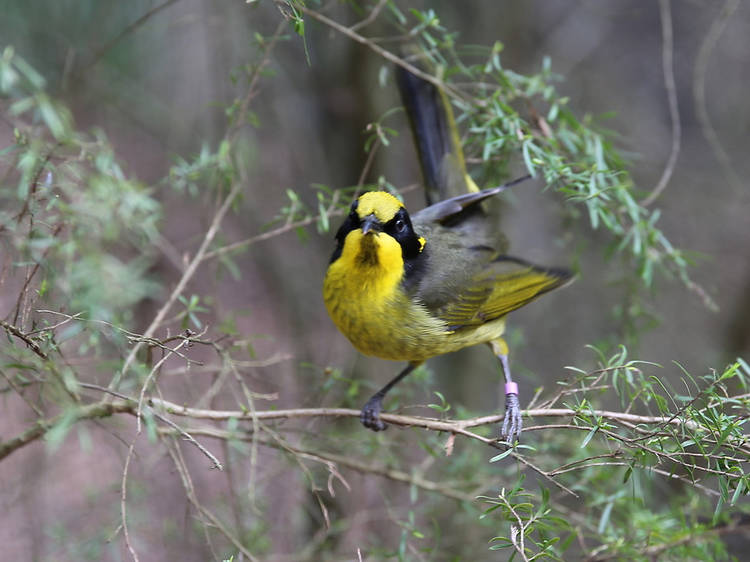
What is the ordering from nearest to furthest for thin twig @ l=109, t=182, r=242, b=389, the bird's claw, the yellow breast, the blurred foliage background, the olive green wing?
the blurred foliage background, thin twig @ l=109, t=182, r=242, b=389, the bird's claw, the yellow breast, the olive green wing

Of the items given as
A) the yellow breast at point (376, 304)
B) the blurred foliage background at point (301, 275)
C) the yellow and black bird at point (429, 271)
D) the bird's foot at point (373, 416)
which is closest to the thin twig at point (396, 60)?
the blurred foliage background at point (301, 275)

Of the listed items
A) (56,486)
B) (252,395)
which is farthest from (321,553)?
(56,486)

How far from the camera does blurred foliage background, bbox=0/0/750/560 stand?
70.1 inches

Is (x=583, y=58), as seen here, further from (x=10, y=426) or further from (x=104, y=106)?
(x=10, y=426)

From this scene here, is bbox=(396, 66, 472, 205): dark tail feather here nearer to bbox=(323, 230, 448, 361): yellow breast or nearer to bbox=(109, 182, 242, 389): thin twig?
bbox=(323, 230, 448, 361): yellow breast

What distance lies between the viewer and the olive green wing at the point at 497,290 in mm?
2617

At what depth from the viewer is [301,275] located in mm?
4672

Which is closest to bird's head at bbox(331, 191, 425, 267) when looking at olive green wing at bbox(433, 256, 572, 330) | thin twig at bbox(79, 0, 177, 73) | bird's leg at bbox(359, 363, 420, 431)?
olive green wing at bbox(433, 256, 572, 330)

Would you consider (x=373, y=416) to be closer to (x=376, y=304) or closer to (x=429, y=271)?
(x=376, y=304)

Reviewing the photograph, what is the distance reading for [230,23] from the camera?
13.2ft

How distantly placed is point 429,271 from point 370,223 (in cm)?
50

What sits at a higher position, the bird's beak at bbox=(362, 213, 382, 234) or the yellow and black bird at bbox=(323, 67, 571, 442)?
the bird's beak at bbox=(362, 213, 382, 234)

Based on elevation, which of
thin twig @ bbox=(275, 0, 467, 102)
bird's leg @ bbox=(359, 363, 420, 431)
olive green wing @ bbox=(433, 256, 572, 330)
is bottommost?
bird's leg @ bbox=(359, 363, 420, 431)

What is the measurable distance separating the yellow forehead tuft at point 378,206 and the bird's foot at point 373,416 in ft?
2.23
